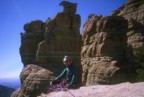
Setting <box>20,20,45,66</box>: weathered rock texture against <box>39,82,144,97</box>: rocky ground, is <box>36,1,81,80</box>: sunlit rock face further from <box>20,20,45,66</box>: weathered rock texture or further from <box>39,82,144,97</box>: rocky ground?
<box>39,82,144,97</box>: rocky ground

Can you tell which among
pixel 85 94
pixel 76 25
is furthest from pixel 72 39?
pixel 85 94

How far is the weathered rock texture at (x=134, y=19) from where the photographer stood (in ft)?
128

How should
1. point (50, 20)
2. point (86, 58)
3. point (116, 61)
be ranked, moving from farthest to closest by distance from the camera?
point (50, 20) → point (86, 58) → point (116, 61)

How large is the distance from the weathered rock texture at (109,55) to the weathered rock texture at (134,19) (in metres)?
7.45

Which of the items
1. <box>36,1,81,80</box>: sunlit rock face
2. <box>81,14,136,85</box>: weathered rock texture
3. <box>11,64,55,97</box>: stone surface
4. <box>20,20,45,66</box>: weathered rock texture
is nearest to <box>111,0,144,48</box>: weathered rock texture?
<box>81,14,136,85</box>: weathered rock texture

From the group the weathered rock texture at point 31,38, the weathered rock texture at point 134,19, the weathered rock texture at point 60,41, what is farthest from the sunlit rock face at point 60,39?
the weathered rock texture at point 134,19

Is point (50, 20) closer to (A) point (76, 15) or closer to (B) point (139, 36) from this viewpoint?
(A) point (76, 15)

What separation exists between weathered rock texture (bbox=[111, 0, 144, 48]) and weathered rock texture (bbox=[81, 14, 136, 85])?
745 cm

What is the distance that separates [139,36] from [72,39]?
21679 mm

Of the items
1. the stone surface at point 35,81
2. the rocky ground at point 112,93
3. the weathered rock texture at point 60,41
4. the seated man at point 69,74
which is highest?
the weathered rock texture at point 60,41

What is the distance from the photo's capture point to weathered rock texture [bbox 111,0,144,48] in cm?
3895

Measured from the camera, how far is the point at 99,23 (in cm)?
3225

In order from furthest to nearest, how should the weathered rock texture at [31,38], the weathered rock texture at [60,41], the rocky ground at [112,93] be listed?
1. the weathered rock texture at [31,38]
2. the weathered rock texture at [60,41]
3. the rocky ground at [112,93]

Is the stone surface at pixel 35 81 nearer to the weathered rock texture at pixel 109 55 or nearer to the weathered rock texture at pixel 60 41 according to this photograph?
the weathered rock texture at pixel 109 55
